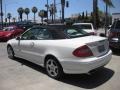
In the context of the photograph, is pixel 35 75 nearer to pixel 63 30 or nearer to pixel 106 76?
pixel 63 30

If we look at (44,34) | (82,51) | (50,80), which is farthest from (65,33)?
(50,80)

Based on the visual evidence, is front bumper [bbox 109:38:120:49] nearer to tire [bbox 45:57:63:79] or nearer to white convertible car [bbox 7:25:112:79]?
white convertible car [bbox 7:25:112:79]

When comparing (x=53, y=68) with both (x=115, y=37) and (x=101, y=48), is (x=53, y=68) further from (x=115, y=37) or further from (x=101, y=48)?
(x=115, y=37)

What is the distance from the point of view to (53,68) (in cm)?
638

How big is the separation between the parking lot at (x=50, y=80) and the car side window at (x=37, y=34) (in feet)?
3.53

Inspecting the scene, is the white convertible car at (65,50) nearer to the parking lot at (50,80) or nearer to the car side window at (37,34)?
the car side window at (37,34)

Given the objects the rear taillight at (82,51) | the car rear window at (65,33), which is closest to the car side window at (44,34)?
the car rear window at (65,33)

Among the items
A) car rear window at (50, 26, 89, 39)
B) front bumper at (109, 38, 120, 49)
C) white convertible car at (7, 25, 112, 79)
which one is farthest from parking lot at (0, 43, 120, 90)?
front bumper at (109, 38, 120, 49)

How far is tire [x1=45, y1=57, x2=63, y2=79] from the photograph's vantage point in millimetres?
6125

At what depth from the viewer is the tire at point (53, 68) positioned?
20.1 ft

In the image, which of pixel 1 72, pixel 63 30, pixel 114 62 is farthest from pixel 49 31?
pixel 114 62

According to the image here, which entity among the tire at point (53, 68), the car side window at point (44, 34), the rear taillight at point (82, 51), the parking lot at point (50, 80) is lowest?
the parking lot at point (50, 80)

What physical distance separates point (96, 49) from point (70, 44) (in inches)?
28.5

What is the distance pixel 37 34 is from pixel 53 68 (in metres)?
1.44
